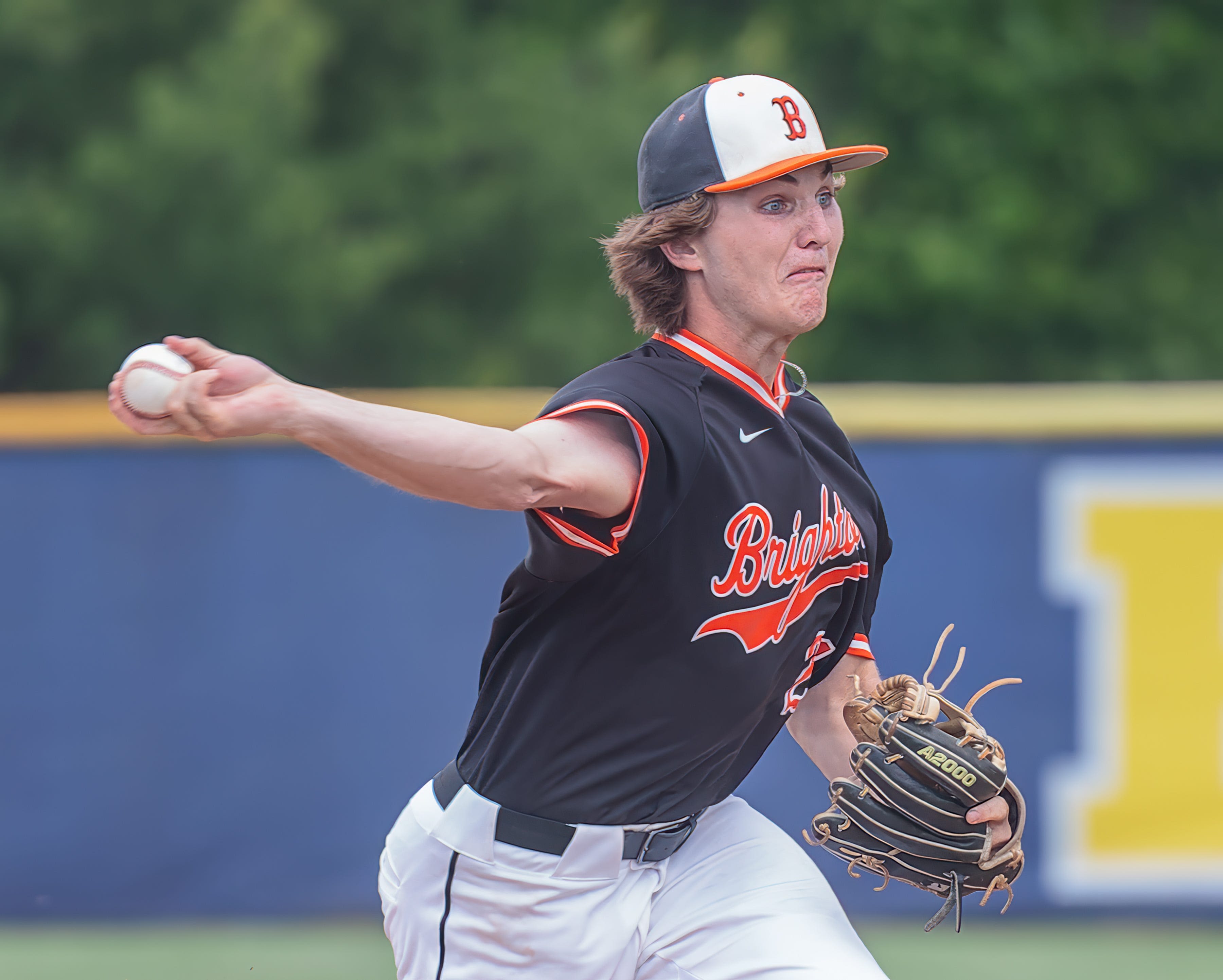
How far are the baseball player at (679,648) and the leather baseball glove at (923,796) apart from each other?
6 centimetres

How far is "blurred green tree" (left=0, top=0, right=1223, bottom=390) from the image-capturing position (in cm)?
1208

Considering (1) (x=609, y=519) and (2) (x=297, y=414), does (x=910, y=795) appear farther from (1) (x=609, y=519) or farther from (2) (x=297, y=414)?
(2) (x=297, y=414)

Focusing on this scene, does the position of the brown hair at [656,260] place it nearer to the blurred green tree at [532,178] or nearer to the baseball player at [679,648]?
the baseball player at [679,648]

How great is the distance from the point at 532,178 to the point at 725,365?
34.1ft

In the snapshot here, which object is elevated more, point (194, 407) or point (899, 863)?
point (194, 407)

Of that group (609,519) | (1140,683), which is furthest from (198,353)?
(1140,683)

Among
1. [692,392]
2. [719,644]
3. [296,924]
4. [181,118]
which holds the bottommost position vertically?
[296,924]

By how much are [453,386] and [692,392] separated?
35.1 feet

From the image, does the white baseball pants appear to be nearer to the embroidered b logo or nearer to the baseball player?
the baseball player

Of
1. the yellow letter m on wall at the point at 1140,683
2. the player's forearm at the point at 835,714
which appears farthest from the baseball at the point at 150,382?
the yellow letter m on wall at the point at 1140,683

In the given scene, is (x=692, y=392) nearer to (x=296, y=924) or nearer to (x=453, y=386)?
(x=296, y=924)

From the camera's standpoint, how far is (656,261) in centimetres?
285

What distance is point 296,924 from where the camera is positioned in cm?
521

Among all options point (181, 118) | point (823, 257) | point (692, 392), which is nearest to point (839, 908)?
point (692, 392)
